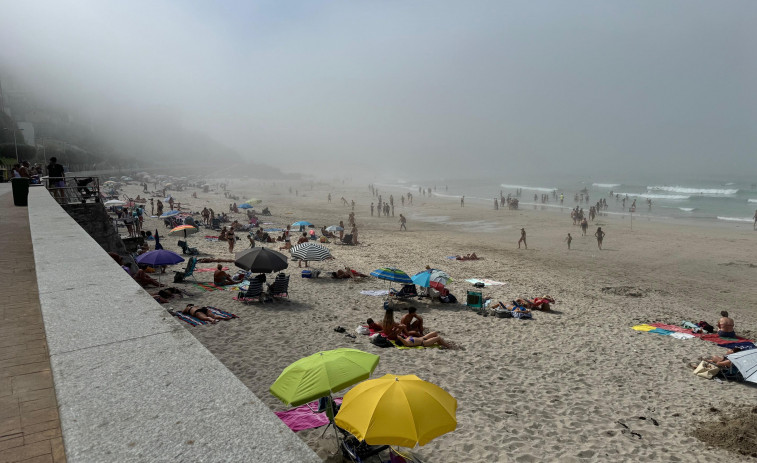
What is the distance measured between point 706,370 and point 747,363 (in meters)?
0.66

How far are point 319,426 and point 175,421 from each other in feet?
15.2

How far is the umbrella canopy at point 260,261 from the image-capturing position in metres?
12.0

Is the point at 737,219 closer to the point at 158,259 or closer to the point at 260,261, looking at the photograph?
the point at 260,261

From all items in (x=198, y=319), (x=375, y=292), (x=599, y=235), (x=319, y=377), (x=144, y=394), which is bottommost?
(x=375, y=292)

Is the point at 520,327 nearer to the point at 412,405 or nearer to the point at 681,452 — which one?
the point at 681,452

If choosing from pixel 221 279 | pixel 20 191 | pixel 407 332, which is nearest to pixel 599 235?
pixel 407 332

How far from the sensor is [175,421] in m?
1.65

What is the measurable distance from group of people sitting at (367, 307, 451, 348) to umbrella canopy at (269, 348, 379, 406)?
388cm

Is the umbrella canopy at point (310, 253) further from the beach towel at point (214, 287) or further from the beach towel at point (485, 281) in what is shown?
the beach towel at point (485, 281)

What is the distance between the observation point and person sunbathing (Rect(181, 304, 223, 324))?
33.3 feet

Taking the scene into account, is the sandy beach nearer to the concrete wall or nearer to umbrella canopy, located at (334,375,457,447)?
umbrella canopy, located at (334,375,457,447)

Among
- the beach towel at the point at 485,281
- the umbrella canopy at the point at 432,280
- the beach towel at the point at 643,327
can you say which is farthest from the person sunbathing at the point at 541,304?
the beach towel at the point at 485,281

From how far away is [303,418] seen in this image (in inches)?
237

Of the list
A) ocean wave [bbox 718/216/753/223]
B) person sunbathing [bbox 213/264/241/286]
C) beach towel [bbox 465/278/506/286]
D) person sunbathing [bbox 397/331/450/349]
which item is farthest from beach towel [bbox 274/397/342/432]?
ocean wave [bbox 718/216/753/223]
